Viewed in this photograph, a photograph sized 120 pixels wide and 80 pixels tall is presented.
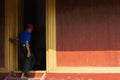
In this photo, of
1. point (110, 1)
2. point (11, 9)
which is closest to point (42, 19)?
point (11, 9)

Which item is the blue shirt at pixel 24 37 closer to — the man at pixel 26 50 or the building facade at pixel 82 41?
the man at pixel 26 50

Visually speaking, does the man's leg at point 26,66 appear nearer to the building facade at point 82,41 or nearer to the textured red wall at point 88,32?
the building facade at point 82,41

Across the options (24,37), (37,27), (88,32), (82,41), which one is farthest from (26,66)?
(37,27)

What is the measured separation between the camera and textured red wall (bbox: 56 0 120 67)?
32.1ft

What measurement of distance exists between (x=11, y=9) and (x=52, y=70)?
6.11ft

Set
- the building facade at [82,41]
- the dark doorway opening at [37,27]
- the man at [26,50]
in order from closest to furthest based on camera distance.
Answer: the building facade at [82,41] < the man at [26,50] < the dark doorway opening at [37,27]

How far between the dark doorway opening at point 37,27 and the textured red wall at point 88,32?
1.53 metres

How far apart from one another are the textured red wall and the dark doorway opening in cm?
153

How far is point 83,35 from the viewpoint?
9.91m

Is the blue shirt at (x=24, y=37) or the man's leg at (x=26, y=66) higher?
the blue shirt at (x=24, y=37)

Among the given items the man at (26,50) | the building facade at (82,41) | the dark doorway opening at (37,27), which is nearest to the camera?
the building facade at (82,41)

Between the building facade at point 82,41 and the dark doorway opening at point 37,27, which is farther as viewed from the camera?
the dark doorway opening at point 37,27

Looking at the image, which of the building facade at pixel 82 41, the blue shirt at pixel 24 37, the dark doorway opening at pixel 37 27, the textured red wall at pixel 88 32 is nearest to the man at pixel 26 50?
the blue shirt at pixel 24 37

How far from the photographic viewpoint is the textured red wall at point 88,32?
32.1ft
